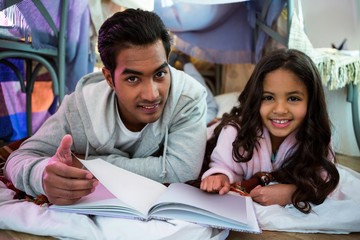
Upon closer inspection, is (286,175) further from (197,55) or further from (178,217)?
(197,55)

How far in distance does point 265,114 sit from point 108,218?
0.50 metres

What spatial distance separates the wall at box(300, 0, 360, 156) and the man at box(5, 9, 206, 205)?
2.89 feet

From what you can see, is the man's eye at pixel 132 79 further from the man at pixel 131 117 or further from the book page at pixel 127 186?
the book page at pixel 127 186

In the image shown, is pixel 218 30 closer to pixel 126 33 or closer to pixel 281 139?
pixel 281 139

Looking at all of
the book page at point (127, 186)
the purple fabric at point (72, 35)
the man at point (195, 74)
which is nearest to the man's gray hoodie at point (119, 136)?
the book page at point (127, 186)

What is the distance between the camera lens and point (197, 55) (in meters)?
1.96

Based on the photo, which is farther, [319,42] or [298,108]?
[319,42]

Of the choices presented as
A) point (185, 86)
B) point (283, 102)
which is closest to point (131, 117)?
point (185, 86)

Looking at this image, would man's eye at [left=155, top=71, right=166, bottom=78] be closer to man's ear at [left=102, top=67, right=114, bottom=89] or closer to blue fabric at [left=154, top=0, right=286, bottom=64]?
man's ear at [left=102, top=67, right=114, bottom=89]

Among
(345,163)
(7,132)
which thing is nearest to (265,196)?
(345,163)

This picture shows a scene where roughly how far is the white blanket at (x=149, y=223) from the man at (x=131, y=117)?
1.8 inches

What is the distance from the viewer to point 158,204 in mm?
595

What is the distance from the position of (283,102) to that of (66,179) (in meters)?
0.57

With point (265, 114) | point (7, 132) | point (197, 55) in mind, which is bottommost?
point (7, 132)
